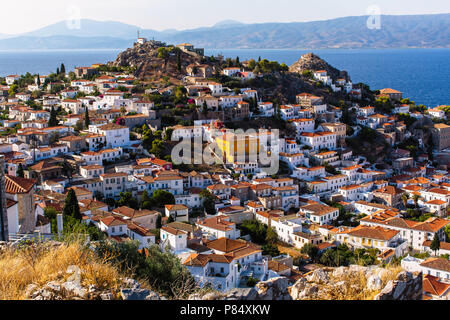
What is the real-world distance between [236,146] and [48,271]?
86.2 ft

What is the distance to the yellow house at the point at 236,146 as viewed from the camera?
31.7 meters

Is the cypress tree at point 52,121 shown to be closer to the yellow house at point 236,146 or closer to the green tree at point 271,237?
the yellow house at point 236,146

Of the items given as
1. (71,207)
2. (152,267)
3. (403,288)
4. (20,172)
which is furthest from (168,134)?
(403,288)

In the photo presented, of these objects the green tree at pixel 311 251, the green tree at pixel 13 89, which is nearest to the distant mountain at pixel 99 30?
the green tree at pixel 13 89

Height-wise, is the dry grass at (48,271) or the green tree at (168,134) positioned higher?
the dry grass at (48,271)

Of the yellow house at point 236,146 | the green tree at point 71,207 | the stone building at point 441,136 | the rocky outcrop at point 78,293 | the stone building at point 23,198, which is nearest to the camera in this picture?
the rocky outcrop at point 78,293

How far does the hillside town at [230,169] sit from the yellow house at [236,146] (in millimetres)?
106

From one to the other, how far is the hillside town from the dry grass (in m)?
4.10

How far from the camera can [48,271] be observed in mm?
5883

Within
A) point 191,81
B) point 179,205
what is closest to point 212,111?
point 191,81

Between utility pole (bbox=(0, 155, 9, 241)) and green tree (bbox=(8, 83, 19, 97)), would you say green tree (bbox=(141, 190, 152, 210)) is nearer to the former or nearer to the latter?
utility pole (bbox=(0, 155, 9, 241))

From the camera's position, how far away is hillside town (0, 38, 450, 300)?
65.0 ft

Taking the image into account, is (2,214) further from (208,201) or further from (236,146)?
(236,146)

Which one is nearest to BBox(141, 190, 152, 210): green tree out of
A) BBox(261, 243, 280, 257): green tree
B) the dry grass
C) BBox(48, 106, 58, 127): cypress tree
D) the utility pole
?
BBox(261, 243, 280, 257): green tree
